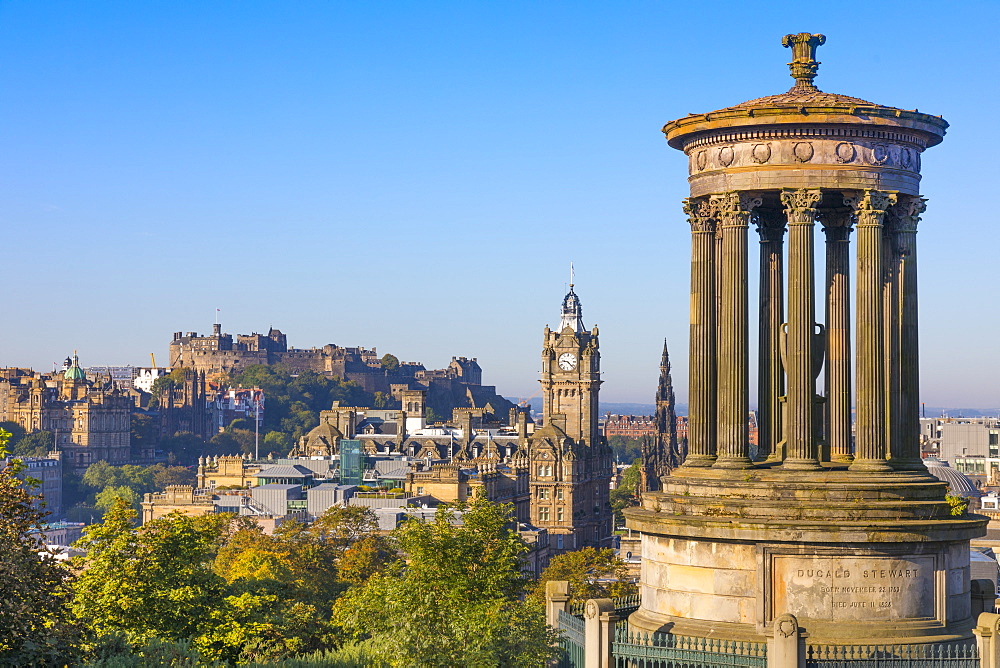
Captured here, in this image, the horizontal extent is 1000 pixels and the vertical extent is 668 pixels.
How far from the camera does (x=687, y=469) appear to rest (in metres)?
31.1

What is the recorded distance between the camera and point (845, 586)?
2906 cm

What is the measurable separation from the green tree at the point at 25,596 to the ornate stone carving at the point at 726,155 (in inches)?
487

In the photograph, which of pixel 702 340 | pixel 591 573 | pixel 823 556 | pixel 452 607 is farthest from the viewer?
pixel 591 573

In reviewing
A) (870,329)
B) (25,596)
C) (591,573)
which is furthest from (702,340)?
(591,573)

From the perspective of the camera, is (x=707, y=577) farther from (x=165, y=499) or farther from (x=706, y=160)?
(x=165, y=499)

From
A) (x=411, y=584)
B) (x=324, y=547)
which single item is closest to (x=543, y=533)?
(x=324, y=547)

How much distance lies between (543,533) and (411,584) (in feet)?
457

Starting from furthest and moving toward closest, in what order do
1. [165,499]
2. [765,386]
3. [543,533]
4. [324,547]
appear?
[165,499] < [543,533] < [324,547] < [765,386]

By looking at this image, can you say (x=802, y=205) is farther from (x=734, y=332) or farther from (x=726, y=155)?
(x=734, y=332)

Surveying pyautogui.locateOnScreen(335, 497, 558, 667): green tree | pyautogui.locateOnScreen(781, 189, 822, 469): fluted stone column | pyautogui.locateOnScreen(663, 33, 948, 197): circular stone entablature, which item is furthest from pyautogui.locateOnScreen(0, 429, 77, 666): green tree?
pyautogui.locateOnScreen(663, 33, 948, 197): circular stone entablature

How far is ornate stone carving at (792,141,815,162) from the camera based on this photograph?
30.3 m

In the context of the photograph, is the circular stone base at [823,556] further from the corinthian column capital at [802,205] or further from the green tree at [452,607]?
the corinthian column capital at [802,205]

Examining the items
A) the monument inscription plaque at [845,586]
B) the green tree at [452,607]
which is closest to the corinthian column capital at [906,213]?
the monument inscription plaque at [845,586]

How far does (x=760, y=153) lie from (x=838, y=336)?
3311 millimetres
